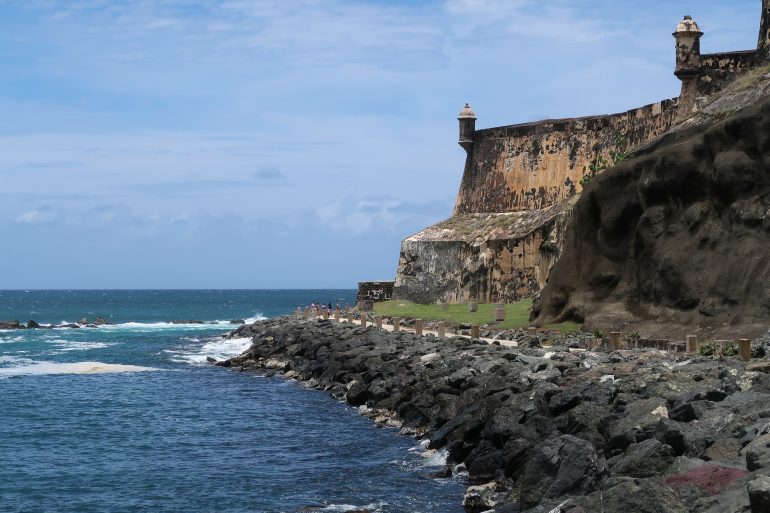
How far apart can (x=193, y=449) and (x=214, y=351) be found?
33017mm

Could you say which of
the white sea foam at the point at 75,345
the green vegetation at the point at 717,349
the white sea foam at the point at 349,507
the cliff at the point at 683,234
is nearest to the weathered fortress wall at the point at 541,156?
the cliff at the point at 683,234

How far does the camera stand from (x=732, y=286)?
2845 centimetres

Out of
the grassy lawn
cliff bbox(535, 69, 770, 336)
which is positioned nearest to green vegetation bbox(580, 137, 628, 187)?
the grassy lawn

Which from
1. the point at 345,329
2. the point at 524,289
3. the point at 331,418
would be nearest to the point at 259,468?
the point at 331,418

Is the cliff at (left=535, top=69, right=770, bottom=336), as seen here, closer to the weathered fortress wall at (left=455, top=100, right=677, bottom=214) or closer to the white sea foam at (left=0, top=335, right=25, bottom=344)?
the weathered fortress wall at (left=455, top=100, right=677, bottom=214)

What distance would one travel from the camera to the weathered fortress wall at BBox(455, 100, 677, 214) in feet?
168

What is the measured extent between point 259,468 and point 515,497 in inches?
296

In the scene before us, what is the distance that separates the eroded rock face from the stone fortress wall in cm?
1141

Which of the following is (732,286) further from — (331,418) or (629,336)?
(331,418)

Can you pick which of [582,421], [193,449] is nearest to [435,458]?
[582,421]

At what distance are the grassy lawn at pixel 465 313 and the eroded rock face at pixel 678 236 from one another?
71.7 inches

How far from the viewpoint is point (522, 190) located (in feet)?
192

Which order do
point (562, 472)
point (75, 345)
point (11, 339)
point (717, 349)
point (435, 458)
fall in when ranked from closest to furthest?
1. point (562, 472)
2. point (435, 458)
3. point (717, 349)
4. point (75, 345)
5. point (11, 339)

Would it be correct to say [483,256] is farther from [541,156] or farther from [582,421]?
[582,421]
